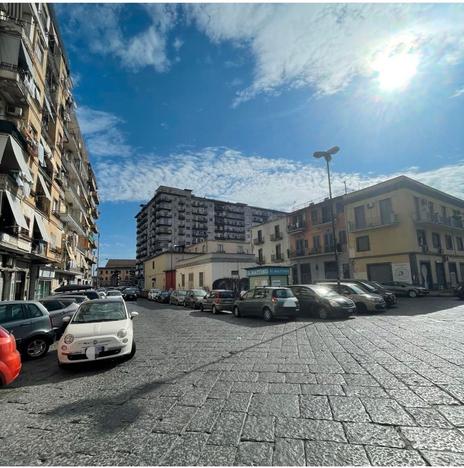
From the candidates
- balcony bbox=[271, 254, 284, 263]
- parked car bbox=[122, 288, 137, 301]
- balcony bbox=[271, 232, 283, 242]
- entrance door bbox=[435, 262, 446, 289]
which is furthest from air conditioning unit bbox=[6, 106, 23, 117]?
entrance door bbox=[435, 262, 446, 289]

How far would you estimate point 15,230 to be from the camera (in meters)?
14.2

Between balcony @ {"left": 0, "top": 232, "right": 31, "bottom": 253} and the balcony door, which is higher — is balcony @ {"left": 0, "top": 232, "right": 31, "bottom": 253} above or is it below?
below

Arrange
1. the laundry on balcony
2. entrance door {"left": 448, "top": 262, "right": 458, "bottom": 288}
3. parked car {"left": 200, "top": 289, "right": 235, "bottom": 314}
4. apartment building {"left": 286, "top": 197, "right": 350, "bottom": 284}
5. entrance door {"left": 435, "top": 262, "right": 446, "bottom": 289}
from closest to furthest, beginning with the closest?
the laundry on balcony < parked car {"left": 200, "top": 289, "right": 235, "bottom": 314} < entrance door {"left": 435, "top": 262, "right": 446, "bottom": 289} < entrance door {"left": 448, "top": 262, "right": 458, "bottom": 288} < apartment building {"left": 286, "top": 197, "right": 350, "bottom": 284}

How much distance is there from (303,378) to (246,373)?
1.09m

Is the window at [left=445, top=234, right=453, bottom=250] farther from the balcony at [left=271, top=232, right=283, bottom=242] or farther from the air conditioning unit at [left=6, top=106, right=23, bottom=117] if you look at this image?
the air conditioning unit at [left=6, top=106, right=23, bottom=117]

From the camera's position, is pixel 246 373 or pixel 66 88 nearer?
pixel 246 373

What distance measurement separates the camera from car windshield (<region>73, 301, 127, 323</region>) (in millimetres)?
7191

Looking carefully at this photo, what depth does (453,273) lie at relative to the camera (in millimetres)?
30875

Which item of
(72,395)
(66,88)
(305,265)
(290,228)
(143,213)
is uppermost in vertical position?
(143,213)

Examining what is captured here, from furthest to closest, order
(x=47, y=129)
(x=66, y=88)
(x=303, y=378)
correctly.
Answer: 1. (x=66, y=88)
2. (x=47, y=129)
3. (x=303, y=378)

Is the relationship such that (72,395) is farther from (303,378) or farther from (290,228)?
(290,228)

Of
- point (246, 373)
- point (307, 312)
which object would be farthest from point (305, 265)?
point (246, 373)

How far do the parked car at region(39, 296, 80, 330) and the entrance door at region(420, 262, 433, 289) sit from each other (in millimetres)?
28099

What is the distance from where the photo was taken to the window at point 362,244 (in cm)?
2987
